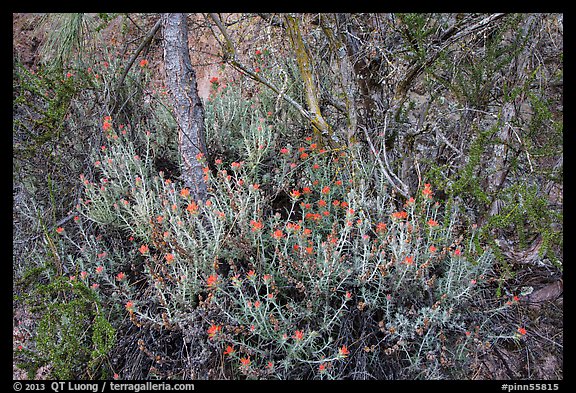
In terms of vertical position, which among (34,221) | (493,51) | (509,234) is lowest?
(509,234)

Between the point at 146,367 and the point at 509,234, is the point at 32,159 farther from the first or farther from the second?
the point at 509,234

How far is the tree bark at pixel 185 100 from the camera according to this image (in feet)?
8.02

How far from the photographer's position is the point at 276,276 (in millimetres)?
2117

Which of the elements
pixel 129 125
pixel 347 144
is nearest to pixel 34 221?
pixel 129 125

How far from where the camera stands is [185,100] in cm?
250

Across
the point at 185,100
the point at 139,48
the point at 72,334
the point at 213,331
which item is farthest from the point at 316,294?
the point at 139,48

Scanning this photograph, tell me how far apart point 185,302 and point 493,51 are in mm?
2060

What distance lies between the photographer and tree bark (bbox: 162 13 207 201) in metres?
2.44

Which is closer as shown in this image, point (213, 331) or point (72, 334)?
point (213, 331)

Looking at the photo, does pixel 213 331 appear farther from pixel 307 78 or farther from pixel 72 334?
pixel 307 78

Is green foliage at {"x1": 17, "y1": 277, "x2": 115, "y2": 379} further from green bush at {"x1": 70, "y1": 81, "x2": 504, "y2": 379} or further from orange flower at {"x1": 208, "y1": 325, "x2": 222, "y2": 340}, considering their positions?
orange flower at {"x1": 208, "y1": 325, "x2": 222, "y2": 340}

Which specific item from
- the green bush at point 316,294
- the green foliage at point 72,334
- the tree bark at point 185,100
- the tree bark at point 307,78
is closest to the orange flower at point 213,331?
the green bush at point 316,294

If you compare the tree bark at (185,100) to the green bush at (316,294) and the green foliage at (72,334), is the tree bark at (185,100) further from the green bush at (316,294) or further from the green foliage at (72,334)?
the green foliage at (72,334)

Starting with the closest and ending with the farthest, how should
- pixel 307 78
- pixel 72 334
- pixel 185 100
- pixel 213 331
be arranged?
pixel 213 331, pixel 72 334, pixel 185 100, pixel 307 78
